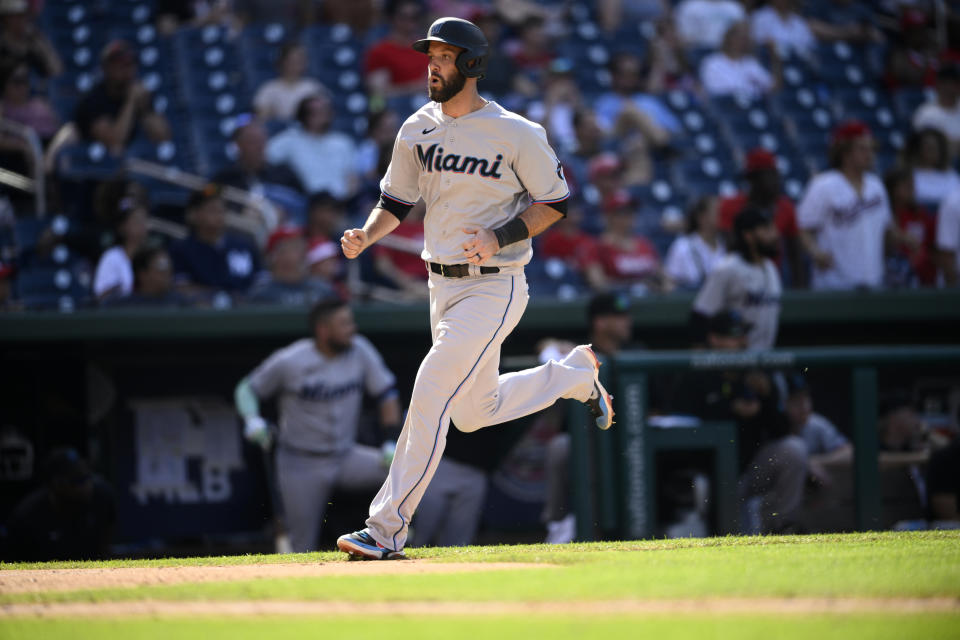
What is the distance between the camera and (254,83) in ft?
33.5

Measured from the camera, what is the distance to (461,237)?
4.43m

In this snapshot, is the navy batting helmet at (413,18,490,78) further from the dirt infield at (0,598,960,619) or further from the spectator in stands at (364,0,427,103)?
the spectator in stands at (364,0,427,103)

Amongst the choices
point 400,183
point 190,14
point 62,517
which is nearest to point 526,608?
point 400,183

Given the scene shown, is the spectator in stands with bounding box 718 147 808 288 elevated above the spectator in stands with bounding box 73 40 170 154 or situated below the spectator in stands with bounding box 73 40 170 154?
below

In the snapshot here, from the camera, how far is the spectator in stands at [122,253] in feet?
23.9

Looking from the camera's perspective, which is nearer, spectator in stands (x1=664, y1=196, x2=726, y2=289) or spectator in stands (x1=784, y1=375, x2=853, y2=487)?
spectator in stands (x1=784, y1=375, x2=853, y2=487)

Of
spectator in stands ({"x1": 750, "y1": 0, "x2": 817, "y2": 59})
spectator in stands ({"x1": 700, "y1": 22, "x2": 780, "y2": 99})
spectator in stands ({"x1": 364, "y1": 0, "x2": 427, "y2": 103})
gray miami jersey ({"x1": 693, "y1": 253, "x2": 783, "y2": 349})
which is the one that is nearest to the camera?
gray miami jersey ({"x1": 693, "y1": 253, "x2": 783, "y2": 349})

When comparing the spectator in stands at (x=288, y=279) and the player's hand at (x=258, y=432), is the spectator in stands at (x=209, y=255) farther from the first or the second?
the player's hand at (x=258, y=432)

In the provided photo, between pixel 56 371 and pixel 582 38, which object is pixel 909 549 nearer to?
pixel 56 371

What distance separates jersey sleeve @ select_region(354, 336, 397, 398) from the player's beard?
3.09 m

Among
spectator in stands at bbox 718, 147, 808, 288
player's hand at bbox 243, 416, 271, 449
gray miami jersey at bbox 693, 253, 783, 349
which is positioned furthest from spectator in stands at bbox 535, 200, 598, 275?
player's hand at bbox 243, 416, 271, 449

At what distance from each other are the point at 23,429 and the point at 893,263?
5.57m

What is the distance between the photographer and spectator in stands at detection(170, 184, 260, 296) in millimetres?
7703

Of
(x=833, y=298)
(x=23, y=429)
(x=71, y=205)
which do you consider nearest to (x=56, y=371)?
(x=23, y=429)
